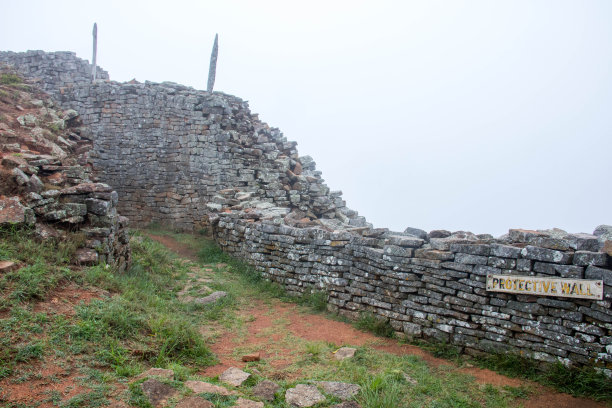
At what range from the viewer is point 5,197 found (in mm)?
7309

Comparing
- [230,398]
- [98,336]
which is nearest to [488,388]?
[230,398]

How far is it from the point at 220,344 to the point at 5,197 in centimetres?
479

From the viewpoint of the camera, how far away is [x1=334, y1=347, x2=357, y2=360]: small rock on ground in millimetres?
6324

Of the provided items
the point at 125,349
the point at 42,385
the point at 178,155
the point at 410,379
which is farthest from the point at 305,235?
the point at 178,155

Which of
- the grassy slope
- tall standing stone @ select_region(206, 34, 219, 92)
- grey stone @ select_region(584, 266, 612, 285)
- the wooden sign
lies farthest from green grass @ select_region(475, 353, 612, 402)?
tall standing stone @ select_region(206, 34, 219, 92)

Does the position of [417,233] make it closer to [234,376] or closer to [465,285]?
[465,285]

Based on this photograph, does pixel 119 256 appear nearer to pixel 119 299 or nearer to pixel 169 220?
pixel 119 299

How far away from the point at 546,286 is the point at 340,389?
3.29m

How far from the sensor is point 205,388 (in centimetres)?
475

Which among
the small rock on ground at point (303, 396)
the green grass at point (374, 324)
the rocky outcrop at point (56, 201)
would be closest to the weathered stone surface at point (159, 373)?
the small rock on ground at point (303, 396)

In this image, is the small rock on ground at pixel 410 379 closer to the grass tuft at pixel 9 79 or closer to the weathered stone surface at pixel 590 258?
the weathered stone surface at pixel 590 258

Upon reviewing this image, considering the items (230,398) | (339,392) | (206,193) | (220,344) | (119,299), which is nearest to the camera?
(230,398)

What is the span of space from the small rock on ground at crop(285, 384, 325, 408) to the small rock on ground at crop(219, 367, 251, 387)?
64 cm

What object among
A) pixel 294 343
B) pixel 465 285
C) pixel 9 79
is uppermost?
pixel 9 79
